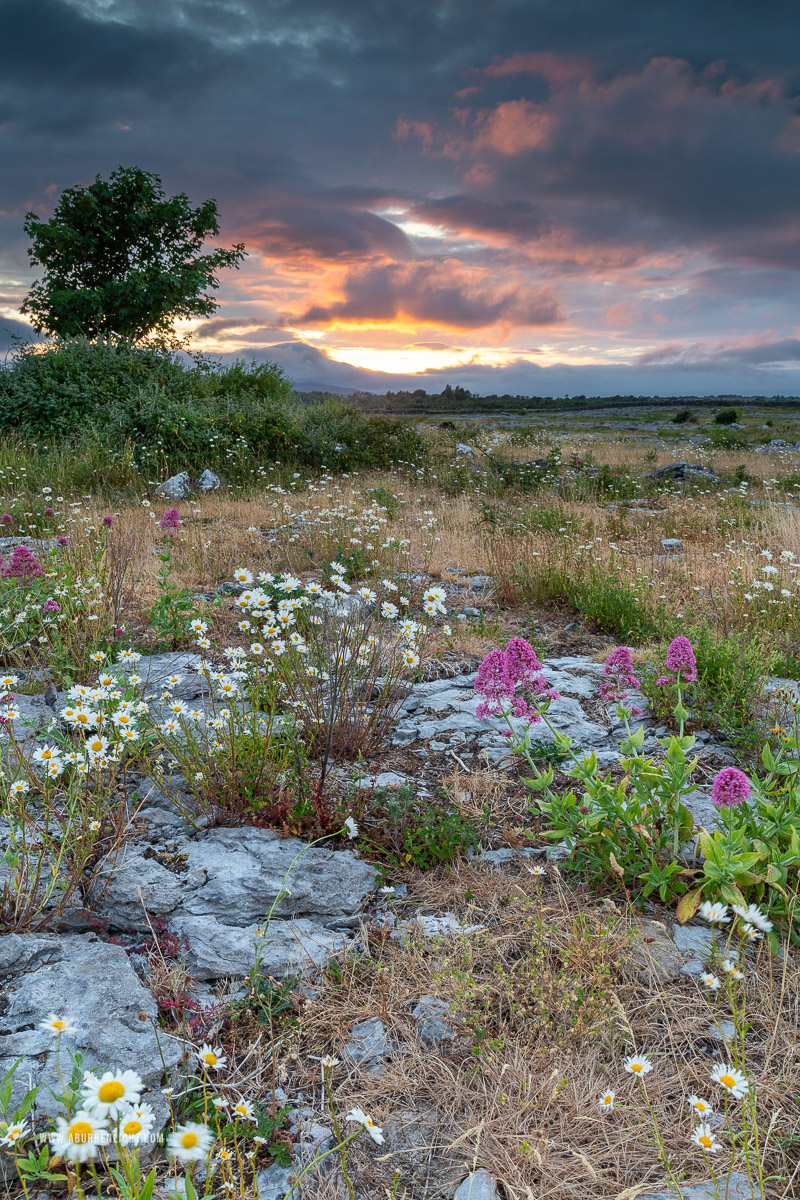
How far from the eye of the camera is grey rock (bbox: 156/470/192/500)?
10.4m

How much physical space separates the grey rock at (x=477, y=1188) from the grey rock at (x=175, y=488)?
9862 mm

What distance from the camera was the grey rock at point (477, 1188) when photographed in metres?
1.67

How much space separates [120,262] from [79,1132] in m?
29.0

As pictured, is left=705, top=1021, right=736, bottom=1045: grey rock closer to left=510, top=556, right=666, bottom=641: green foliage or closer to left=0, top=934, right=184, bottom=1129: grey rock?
left=0, top=934, right=184, bottom=1129: grey rock

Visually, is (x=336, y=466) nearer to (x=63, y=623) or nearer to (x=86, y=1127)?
(x=63, y=623)

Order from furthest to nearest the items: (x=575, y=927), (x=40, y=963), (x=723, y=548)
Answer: (x=723, y=548), (x=575, y=927), (x=40, y=963)

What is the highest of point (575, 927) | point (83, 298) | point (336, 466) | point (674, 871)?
point (83, 298)

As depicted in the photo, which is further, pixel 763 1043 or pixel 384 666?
pixel 384 666

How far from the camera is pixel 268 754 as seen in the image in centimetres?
316

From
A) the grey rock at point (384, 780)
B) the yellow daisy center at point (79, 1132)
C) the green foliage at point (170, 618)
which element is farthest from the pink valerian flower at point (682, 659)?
the green foliage at point (170, 618)

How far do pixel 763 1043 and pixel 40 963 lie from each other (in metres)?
2.34

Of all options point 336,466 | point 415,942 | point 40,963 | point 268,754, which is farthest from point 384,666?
point 336,466

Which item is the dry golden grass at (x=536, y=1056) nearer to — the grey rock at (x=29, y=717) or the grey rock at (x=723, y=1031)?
the grey rock at (x=723, y=1031)

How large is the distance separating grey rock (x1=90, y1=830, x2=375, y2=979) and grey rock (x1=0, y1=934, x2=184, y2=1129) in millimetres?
236
